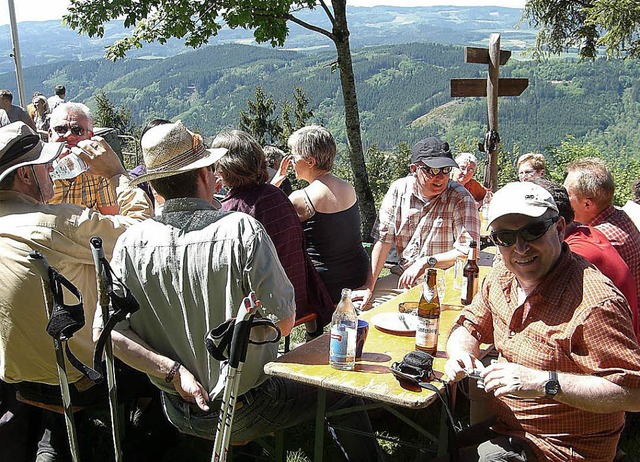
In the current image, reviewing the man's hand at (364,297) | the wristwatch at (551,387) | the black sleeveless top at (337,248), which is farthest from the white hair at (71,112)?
the wristwatch at (551,387)

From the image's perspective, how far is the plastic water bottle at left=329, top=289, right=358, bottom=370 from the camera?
2473mm

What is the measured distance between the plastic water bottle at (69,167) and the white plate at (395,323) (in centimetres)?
167

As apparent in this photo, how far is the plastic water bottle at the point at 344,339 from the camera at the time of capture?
2473 mm

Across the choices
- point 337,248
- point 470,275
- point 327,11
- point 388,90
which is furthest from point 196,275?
point 388,90

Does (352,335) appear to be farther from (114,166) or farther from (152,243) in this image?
(114,166)

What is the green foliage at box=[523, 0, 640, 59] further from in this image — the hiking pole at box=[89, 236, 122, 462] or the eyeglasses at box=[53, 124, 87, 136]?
the hiking pole at box=[89, 236, 122, 462]

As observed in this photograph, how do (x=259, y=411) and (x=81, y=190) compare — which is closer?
(x=259, y=411)

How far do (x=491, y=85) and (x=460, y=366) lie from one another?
17.3 ft

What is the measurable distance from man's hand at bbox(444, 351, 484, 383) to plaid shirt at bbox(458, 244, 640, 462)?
0.12 m

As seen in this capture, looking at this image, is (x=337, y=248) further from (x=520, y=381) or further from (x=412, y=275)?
(x=520, y=381)

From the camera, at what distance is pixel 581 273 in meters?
2.12

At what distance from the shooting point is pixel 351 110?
29.8 ft

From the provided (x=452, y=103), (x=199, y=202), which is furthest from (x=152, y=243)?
(x=452, y=103)

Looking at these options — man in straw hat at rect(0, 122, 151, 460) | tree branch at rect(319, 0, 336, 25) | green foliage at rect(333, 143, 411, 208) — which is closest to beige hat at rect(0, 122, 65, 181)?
man in straw hat at rect(0, 122, 151, 460)
